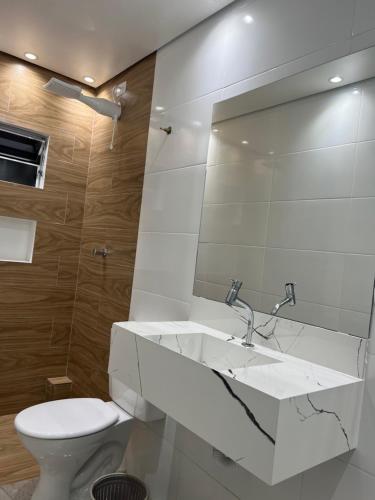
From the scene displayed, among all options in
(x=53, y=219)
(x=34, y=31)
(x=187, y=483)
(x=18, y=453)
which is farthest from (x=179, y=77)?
(x=18, y=453)

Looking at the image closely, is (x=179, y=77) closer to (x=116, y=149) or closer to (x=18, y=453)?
(x=116, y=149)

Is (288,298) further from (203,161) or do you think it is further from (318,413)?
(203,161)

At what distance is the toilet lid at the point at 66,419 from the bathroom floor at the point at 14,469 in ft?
1.57

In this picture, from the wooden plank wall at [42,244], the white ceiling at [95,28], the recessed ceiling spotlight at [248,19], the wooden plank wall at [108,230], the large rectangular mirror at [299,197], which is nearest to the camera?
the large rectangular mirror at [299,197]

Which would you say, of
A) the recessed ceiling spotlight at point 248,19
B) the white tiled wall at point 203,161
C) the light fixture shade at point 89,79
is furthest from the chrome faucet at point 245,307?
the light fixture shade at point 89,79

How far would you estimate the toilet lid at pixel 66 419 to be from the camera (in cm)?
162

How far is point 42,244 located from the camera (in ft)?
8.92

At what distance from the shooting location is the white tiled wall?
1.28 meters

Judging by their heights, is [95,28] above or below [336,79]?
above

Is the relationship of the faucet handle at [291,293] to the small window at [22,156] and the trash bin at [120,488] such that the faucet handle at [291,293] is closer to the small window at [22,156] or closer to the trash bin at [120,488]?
the trash bin at [120,488]

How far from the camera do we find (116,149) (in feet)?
8.43

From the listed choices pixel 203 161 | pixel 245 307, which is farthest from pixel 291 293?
pixel 203 161

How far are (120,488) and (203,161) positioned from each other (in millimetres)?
1615

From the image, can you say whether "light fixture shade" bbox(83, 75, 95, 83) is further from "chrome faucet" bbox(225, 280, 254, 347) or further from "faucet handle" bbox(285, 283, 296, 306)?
"faucet handle" bbox(285, 283, 296, 306)
